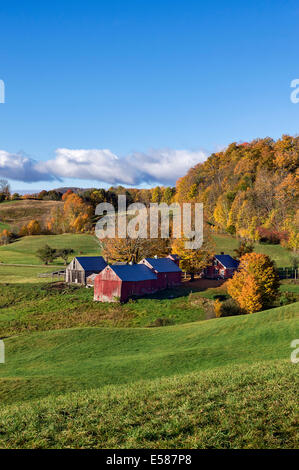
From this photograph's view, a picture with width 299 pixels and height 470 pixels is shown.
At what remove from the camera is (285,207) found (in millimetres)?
114188

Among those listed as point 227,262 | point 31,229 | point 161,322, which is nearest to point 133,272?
point 161,322

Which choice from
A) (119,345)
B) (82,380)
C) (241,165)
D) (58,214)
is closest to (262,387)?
(82,380)

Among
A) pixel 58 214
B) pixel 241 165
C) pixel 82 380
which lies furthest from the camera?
pixel 58 214

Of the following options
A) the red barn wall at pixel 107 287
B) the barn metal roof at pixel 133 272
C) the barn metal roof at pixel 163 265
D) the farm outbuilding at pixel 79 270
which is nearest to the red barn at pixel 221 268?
the barn metal roof at pixel 163 265

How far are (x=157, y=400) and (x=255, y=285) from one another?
4189 cm

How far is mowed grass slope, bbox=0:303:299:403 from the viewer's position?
21641 millimetres

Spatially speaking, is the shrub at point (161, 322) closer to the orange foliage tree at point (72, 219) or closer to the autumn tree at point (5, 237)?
the autumn tree at point (5, 237)

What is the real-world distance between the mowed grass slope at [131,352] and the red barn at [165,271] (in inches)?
1199

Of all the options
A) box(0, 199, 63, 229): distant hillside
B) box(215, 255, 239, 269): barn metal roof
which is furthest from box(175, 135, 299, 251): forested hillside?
box(0, 199, 63, 229): distant hillside

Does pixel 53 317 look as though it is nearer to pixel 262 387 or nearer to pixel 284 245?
pixel 262 387

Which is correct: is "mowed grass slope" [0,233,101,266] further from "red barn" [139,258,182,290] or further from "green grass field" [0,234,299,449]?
"green grass field" [0,234,299,449]

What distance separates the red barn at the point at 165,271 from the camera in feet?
233

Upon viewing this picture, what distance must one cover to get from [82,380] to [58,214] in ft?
464
